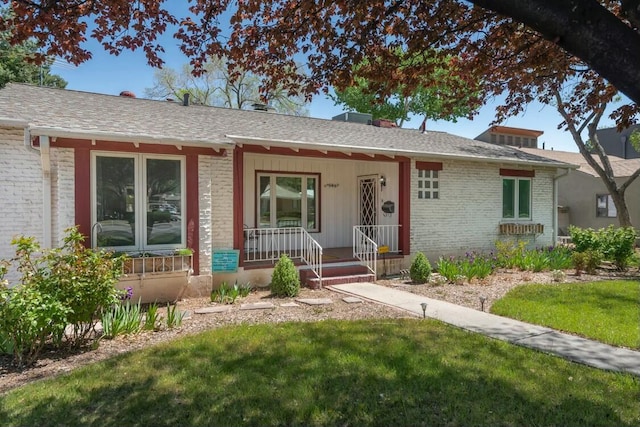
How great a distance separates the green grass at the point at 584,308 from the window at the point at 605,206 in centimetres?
1338

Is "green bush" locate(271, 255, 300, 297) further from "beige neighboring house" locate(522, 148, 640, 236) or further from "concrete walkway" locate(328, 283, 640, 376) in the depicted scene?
"beige neighboring house" locate(522, 148, 640, 236)

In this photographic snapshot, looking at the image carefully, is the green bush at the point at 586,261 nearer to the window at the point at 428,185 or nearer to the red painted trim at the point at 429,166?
the window at the point at 428,185

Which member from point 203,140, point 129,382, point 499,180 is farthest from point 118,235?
point 499,180

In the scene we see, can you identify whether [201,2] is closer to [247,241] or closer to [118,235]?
[118,235]

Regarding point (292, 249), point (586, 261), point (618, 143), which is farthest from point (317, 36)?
point (618, 143)

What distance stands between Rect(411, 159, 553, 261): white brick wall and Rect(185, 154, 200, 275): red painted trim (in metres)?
5.72

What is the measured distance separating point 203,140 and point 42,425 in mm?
5479

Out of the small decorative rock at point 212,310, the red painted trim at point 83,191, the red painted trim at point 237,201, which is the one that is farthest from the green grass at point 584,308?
the red painted trim at point 83,191

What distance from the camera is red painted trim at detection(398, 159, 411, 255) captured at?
10852mm

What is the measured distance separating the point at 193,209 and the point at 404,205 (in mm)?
5430

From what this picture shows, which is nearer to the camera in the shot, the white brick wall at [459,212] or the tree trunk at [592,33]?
the tree trunk at [592,33]

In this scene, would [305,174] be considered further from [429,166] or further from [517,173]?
[517,173]

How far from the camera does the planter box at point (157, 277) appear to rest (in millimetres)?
7230

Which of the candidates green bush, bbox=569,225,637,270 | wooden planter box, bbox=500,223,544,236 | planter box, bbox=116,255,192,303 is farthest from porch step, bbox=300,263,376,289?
green bush, bbox=569,225,637,270
